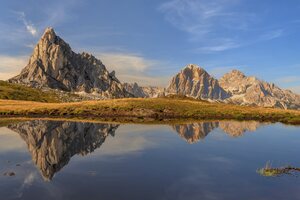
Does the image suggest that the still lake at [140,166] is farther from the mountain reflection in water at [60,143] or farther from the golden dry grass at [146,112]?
the golden dry grass at [146,112]

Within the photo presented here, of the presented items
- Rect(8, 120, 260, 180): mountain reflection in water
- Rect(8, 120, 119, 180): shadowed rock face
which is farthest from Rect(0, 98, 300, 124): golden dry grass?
Rect(8, 120, 119, 180): shadowed rock face

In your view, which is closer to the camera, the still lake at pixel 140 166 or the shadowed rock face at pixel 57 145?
the still lake at pixel 140 166

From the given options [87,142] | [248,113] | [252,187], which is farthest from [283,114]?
[252,187]

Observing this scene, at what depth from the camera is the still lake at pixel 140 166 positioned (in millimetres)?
23359

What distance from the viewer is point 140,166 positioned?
32.4 meters

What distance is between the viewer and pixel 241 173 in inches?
1192

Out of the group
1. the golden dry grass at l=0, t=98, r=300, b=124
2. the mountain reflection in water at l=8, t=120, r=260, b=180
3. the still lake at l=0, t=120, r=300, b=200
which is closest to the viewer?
the still lake at l=0, t=120, r=300, b=200

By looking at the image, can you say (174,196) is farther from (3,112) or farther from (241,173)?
(3,112)

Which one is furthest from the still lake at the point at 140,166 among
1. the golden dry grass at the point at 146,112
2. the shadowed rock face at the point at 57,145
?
the golden dry grass at the point at 146,112

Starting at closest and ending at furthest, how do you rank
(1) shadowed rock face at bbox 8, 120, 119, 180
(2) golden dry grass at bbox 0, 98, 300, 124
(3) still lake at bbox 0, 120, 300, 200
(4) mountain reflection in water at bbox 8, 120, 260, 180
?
(3) still lake at bbox 0, 120, 300, 200 → (1) shadowed rock face at bbox 8, 120, 119, 180 → (4) mountain reflection in water at bbox 8, 120, 260, 180 → (2) golden dry grass at bbox 0, 98, 300, 124

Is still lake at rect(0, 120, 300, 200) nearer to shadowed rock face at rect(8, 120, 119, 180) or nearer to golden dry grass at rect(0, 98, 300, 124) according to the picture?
shadowed rock face at rect(8, 120, 119, 180)

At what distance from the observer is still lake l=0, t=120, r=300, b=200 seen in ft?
76.6

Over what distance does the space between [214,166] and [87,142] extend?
20318 mm

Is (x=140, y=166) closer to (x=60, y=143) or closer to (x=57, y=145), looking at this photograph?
(x=57, y=145)
